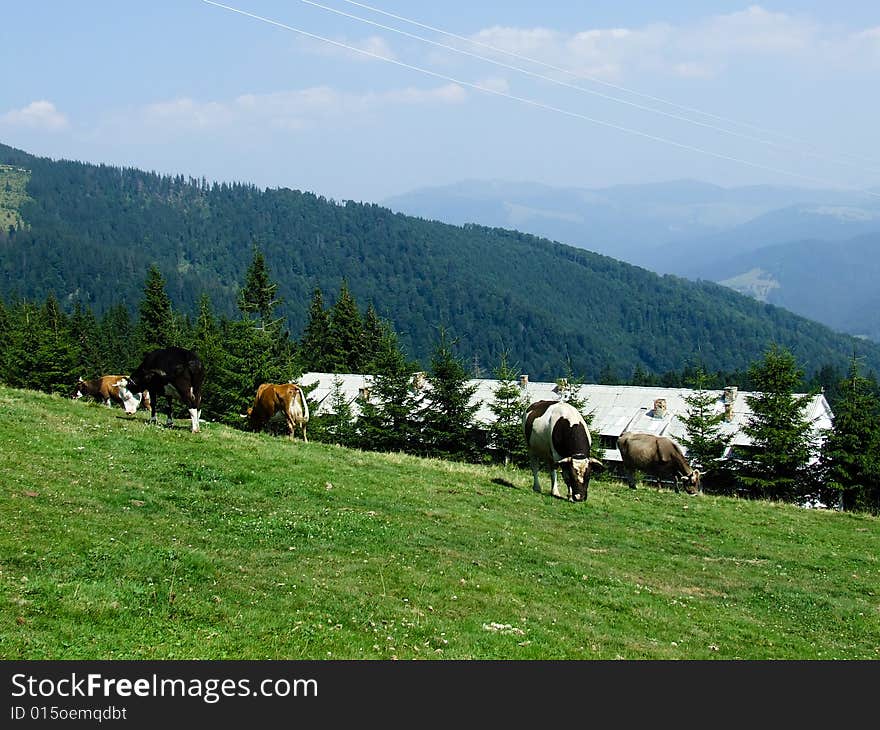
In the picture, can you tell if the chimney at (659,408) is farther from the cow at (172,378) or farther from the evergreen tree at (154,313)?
the cow at (172,378)

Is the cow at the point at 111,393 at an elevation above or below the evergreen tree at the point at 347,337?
below

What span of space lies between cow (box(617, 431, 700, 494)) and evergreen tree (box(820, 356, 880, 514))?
77.1 ft

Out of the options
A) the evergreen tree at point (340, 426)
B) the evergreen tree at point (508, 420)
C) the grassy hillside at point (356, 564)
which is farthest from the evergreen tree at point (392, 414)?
the grassy hillside at point (356, 564)

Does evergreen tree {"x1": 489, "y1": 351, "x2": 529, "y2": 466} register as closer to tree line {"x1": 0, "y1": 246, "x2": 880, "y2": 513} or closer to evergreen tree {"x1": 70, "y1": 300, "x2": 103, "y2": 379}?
tree line {"x1": 0, "y1": 246, "x2": 880, "y2": 513}

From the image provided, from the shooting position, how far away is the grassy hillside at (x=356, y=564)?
35.3 feet

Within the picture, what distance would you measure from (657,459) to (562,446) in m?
11.8

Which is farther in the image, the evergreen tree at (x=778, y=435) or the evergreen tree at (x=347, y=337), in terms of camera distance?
the evergreen tree at (x=347, y=337)

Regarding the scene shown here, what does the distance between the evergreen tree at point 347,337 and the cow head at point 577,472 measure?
3342 inches

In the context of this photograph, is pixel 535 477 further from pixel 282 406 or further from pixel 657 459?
pixel 282 406

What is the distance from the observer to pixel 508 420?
63.7 meters

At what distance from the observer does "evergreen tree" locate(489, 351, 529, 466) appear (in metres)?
62.5

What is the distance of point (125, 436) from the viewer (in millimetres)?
22125

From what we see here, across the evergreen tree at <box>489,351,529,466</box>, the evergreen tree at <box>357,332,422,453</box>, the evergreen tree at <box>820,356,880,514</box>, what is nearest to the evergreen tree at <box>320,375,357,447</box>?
the evergreen tree at <box>357,332,422,453</box>

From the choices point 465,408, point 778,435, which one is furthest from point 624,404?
point 778,435
